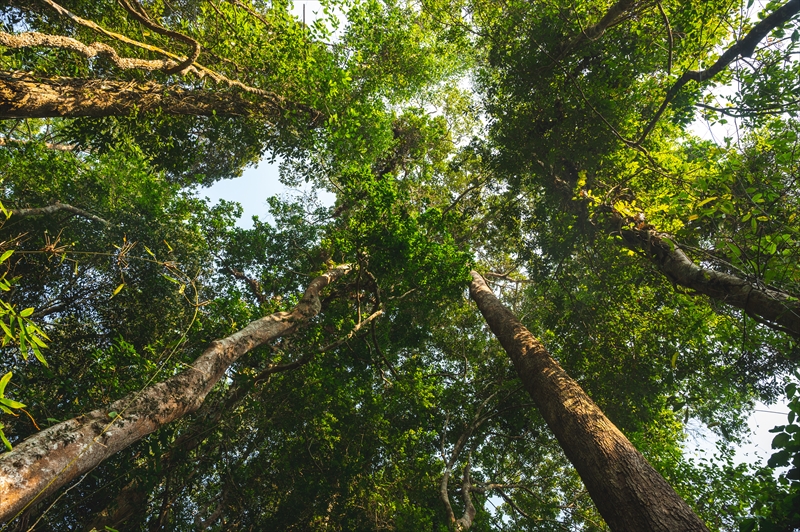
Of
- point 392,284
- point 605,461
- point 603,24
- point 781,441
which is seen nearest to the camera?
point 781,441

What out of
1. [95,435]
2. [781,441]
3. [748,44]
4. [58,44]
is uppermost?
[748,44]

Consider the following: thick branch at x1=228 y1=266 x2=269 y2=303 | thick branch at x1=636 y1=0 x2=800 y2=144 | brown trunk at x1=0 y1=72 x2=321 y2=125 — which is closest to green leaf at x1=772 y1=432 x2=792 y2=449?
thick branch at x1=636 y1=0 x2=800 y2=144

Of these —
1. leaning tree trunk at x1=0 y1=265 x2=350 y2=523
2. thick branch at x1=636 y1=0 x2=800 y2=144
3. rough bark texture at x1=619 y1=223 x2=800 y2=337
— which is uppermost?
thick branch at x1=636 y1=0 x2=800 y2=144

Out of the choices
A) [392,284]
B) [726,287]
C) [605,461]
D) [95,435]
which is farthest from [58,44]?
[726,287]

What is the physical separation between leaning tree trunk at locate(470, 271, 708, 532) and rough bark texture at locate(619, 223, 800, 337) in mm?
1750

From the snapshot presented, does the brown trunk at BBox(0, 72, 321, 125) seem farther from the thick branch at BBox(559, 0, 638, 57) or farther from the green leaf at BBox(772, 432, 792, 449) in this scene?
the green leaf at BBox(772, 432, 792, 449)

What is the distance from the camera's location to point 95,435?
281 cm

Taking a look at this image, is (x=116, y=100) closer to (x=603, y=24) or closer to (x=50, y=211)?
(x=50, y=211)

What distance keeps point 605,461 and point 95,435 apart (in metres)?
4.46

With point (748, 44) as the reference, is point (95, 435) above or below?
below

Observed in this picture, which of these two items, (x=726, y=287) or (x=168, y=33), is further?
(x=168, y=33)

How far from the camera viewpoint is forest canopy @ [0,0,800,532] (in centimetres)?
427

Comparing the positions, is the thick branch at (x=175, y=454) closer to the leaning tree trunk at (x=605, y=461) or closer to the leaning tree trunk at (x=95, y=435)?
the leaning tree trunk at (x=95, y=435)

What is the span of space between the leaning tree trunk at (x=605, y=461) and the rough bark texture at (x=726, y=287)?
1.75 metres
